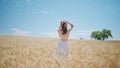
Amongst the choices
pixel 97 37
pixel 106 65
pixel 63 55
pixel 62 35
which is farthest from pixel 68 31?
pixel 97 37

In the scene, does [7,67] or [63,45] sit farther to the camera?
[63,45]

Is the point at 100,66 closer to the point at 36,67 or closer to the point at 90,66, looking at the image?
the point at 90,66

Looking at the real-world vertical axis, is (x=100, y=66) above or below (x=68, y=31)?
below

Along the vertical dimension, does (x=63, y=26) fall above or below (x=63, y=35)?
above

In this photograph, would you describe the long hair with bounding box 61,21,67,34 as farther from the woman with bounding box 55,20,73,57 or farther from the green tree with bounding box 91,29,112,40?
the green tree with bounding box 91,29,112,40

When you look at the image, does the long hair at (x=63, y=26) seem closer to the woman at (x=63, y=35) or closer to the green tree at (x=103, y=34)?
the woman at (x=63, y=35)

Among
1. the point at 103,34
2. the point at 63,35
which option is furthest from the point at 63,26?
the point at 103,34

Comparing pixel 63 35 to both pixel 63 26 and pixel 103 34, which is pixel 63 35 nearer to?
pixel 63 26

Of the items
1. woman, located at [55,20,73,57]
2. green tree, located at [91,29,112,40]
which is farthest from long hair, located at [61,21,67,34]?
green tree, located at [91,29,112,40]

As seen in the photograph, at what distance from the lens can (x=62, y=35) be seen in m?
5.77

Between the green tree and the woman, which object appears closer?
the woman

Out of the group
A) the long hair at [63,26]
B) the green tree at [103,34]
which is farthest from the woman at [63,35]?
the green tree at [103,34]

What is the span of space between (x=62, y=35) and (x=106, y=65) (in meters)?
2.13

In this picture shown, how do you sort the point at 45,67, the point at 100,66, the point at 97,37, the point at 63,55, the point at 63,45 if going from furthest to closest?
the point at 97,37, the point at 63,45, the point at 63,55, the point at 100,66, the point at 45,67
